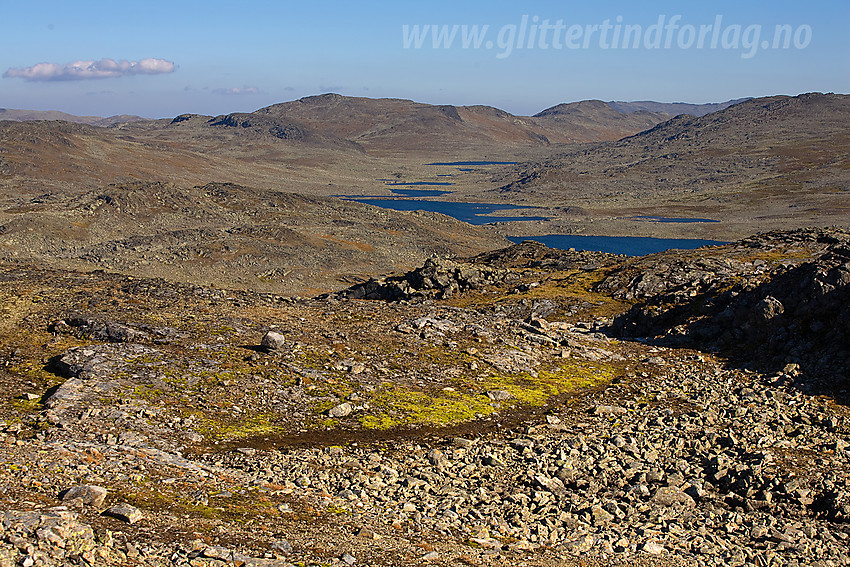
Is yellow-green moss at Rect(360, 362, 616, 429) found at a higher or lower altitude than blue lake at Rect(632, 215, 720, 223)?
lower

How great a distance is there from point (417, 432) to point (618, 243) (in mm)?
130734

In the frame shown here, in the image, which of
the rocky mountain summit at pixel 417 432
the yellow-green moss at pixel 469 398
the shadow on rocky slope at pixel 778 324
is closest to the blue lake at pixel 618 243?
the shadow on rocky slope at pixel 778 324

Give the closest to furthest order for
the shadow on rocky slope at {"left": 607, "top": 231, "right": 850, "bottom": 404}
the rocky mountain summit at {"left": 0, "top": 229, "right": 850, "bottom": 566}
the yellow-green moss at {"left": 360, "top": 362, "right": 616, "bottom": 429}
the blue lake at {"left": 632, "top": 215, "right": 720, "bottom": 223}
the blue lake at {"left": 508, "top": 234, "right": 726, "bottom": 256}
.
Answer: the rocky mountain summit at {"left": 0, "top": 229, "right": 850, "bottom": 566} → the yellow-green moss at {"left": 360, "top": 362, "right": 616, "bottom": 429} → the shadow on rocky slope at {"left": 607, "top": 231, "right": 850, "bottom": 404} → the blue lake at {"left": 508, "top": 234, "right": 726, "bottom": 256} → the blue lake at {"left": 632, "top": 215, "right": 720, "bottom": 223}

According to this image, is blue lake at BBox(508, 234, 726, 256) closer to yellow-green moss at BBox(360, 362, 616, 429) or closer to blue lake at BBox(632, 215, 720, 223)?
blue lake at BBox(632, 215, 720, 223)

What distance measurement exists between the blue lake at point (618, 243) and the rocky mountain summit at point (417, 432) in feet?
345

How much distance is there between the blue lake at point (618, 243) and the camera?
139 m

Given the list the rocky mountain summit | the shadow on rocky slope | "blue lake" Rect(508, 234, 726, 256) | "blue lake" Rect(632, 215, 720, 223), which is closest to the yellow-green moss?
the rocky mountain summit

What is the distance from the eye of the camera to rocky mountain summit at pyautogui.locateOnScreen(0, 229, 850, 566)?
14.2m

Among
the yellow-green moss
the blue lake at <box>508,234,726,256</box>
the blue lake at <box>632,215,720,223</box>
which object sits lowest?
the blue lake at <box>508,234,726,256</box>

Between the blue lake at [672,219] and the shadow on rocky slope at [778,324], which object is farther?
the blue lake at [672,219]

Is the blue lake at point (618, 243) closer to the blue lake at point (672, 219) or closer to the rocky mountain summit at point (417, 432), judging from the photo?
the blue lake at point (672, 219)

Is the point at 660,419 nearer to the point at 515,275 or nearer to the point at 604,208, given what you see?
the point at 515,275

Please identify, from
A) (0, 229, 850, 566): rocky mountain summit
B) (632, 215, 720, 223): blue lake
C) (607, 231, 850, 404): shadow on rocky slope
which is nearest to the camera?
(0, 229, 850, 566): rocky mountain summit

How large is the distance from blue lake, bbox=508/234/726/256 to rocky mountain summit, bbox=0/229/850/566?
105246mm
